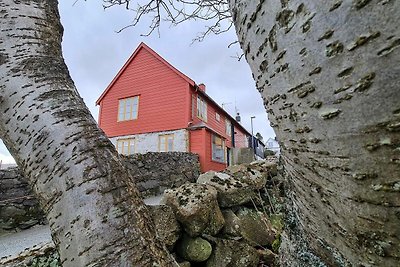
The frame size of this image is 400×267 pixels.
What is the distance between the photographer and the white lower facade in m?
12.8

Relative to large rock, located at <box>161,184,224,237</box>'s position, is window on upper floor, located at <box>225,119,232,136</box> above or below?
above

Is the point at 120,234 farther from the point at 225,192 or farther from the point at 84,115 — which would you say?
the point at 225,192

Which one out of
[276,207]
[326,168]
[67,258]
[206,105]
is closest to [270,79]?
[326,168]

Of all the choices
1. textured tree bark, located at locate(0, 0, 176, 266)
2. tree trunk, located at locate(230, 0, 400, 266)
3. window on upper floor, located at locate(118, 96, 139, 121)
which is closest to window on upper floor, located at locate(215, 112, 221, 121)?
window on upper floor, located at locate(118, 96, 139, 121)

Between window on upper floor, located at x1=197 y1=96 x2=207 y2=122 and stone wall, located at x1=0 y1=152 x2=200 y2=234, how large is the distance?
3257 millimetres

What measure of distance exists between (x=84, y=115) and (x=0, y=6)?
585 mm

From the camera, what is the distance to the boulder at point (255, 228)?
329cm

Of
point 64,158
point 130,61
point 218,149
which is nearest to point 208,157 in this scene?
point 218,149

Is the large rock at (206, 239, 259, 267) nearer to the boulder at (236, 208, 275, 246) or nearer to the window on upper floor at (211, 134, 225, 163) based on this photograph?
the boulder at (236, 208, 275, 246)

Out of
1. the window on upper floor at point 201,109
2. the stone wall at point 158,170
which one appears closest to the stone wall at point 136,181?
the stone wall at point 158,170

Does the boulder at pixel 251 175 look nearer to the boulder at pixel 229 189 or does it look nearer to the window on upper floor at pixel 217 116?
the boulder at pixel 229 189

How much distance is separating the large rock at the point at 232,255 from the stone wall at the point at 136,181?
1423mm

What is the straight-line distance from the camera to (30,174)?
31.3 inches

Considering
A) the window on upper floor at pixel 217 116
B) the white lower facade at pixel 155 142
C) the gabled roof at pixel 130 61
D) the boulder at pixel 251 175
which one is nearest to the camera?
the boulder at pixel 251 175
